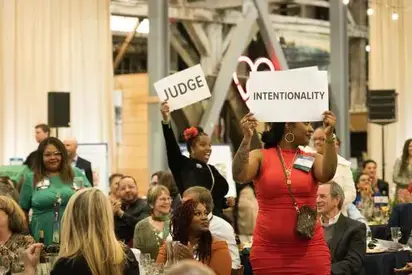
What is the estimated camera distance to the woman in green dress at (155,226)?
564 centimetres

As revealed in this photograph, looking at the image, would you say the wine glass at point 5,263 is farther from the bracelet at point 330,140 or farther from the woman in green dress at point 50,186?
the bracelet at point 330,140

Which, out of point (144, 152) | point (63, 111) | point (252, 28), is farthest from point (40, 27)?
point (252, 28)

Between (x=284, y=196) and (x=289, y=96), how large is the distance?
1.70 feet

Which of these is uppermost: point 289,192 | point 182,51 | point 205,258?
point 182,51

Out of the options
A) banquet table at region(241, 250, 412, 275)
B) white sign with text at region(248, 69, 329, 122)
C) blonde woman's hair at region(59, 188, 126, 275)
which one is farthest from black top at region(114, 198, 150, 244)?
blonde woman's hair at region(59, 188, 126, 275)

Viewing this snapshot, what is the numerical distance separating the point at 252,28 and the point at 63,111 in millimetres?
4299

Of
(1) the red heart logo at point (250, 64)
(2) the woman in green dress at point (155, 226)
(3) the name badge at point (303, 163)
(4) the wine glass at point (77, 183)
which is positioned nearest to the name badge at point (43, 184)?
(4) the wine glass at point (77, 183)

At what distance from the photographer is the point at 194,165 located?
589 cm

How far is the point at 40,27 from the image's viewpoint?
36.2ft

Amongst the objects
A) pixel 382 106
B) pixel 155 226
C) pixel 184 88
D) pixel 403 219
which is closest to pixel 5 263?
pixel 155 226

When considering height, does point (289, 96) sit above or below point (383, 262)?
above

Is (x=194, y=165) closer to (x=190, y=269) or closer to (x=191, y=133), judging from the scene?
(x=191, y=133)

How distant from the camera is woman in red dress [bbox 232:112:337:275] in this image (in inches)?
155

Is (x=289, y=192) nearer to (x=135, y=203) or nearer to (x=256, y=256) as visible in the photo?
(x=256, y=256)
